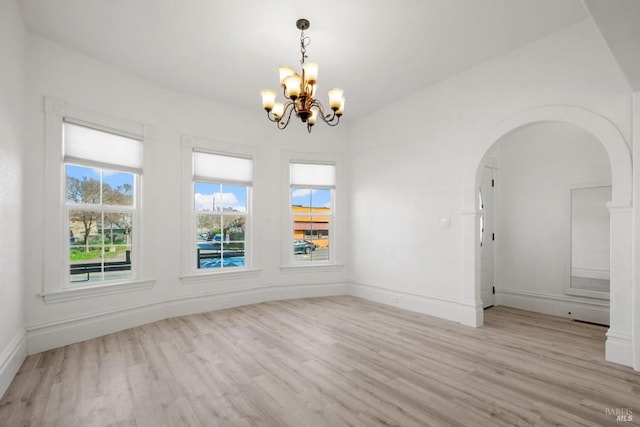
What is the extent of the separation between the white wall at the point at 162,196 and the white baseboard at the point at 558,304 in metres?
2.88

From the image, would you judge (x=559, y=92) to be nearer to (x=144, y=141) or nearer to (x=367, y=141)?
(x=367, y=141)

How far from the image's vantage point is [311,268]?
6.02 meters

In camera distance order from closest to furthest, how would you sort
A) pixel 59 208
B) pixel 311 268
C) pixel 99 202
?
pixel 59 208 → pixel 99 202 → pixel 311 268

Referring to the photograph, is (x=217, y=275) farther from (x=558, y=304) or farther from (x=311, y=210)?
(x=558, y=304)

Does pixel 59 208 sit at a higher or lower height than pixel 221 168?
lower

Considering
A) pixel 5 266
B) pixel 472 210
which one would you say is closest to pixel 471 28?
pixel 472 210

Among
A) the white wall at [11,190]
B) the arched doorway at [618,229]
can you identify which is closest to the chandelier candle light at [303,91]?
the white wall at [11,190]

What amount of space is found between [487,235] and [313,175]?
328 centimetres

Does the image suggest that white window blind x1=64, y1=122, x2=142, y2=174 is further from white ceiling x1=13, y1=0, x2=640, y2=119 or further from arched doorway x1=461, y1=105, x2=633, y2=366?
arched doorway x1=461, y1=105, x2=633, y2=366

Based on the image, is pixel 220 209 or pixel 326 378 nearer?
pixel 326 378

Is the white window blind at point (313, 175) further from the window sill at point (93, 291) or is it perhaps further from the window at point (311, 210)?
the window sill at point (93, 291)

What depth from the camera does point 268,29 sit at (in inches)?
133

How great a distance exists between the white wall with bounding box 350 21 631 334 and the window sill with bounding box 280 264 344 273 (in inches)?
13.7

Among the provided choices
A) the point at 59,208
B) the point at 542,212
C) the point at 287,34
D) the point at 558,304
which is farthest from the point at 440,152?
the point at 59,208
